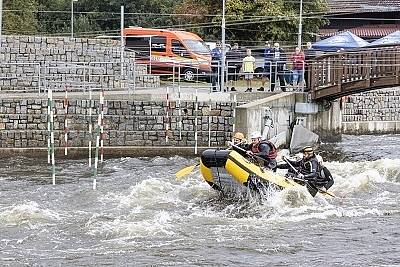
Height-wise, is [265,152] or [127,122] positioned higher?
[127,122]

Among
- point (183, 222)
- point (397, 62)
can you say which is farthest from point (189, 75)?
point (183, 222)

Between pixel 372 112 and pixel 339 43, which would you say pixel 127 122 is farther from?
pixel 339 43

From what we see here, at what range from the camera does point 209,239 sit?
15.3 m

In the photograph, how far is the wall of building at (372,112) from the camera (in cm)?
3416

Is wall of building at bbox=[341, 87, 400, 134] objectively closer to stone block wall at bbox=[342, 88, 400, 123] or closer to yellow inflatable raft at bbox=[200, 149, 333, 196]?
stone block wall at bbox=[342, 88, 400, 123]

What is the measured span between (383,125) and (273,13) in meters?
8.93

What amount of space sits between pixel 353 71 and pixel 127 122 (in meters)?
6.95

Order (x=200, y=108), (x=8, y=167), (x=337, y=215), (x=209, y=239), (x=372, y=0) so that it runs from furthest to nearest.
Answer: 1. (x=372, y=0)
2. (x=200, y=108)
3. (x=8, y=167)
4. (x=337, y=215)
5. (x=209, y=239)

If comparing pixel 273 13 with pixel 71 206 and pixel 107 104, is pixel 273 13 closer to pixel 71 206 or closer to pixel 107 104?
pixel 107 104

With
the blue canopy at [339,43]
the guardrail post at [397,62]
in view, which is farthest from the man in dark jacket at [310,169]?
the blue canopy at [339,43]

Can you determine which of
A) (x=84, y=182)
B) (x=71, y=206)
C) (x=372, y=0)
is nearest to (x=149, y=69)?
(x=84, y=182)

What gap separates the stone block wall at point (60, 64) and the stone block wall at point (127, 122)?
2.22 meters

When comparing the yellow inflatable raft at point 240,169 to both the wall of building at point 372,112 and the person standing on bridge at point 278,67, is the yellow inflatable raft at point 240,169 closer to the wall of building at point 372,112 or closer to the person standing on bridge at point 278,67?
the person standing on bridge at point 278,67

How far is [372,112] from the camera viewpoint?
35219mm
